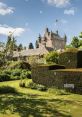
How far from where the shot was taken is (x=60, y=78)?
27.4 m

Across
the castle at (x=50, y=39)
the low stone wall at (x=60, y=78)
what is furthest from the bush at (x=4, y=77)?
the castle at (x=50, y=39)

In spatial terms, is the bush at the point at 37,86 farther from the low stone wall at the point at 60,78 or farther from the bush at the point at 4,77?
the bush at the point at 4,77

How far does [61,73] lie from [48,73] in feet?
9.95

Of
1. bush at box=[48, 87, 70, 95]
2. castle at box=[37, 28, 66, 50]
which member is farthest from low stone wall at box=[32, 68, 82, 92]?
castle at box=[37, 28, 66, 50]

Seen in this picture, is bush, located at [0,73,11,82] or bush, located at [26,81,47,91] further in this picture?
bush, located at [0,73,11,82]

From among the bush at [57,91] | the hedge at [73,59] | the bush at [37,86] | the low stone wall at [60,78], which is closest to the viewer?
the low stone wall at [60,78]

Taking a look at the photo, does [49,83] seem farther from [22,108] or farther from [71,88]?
[22,108]

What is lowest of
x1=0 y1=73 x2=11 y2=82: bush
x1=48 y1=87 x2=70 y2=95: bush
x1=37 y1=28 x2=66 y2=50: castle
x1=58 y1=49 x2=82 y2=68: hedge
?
x1=48 y1=87 x2=70 y2=95: bush

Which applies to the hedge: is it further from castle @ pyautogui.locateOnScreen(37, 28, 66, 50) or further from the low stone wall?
castle @ pyautogui.locateOnScreen(37, 28, 66, 50)

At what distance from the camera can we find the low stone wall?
83.9 feet

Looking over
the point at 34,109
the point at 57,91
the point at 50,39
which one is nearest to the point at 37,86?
the point at 57,91

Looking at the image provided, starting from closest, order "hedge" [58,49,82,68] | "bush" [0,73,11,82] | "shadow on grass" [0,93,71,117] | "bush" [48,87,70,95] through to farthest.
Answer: "shadow on grass" [0,93,71,117] < "bush" [48,87,70,95] < "hedge" [58,49,82,68] < "bush" [0,73,11,82]

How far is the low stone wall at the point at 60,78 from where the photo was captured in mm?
25562

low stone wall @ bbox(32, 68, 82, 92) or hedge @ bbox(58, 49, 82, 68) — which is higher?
hedge @ bbox(58, 49, 82, 68)
